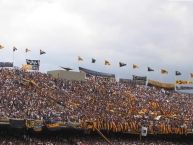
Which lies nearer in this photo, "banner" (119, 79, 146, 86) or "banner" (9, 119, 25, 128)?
"banner" (9, 119, 25, 128)

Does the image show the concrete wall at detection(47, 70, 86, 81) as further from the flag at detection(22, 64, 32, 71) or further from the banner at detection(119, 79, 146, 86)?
the banner at detection(119, 79, 146, 86)

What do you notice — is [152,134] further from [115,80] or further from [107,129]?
[115,80]

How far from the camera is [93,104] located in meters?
63.5

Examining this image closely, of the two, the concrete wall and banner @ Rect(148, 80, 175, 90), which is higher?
the concrete wall

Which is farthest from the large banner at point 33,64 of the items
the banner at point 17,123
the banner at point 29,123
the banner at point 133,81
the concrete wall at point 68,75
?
the banner at point 17,123

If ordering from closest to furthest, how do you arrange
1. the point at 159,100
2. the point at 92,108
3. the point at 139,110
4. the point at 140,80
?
the point at 92,108
the point at 139,110
the point at 159,100
the point at 140,80

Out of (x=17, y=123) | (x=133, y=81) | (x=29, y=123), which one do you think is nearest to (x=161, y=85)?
(x=133, y=81)

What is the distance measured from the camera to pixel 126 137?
62094mm

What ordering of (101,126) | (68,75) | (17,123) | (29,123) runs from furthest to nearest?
(68,75)
(101,126)
(29,123)
(17,123)

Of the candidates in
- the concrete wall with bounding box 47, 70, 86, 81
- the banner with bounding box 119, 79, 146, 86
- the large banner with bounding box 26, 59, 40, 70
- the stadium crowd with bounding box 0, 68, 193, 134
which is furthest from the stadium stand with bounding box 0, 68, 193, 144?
the large banner with bounding box 26, 59, 40, 70

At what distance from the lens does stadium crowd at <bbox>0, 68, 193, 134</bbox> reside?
56.4 metres

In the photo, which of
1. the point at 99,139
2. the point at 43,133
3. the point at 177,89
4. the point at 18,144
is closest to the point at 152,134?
the point at 99,139

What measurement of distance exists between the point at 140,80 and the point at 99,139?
75.3 feet

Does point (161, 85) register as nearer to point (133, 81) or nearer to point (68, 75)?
point (133, 81)
